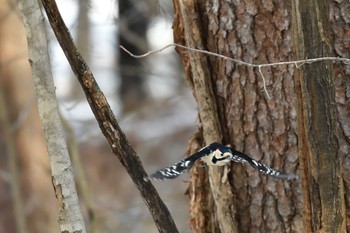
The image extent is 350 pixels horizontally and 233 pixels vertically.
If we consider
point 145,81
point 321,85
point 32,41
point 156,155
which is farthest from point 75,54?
point 145,81

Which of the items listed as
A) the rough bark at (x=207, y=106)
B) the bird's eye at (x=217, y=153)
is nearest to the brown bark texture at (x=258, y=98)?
the rough bark at (x=207, y=106)

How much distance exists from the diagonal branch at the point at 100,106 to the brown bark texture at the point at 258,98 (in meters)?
0.36

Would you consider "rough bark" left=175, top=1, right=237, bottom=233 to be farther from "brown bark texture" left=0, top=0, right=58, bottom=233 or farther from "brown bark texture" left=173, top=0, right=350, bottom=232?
"brown bark texture" left=0, top=0, right=58, bottom=233

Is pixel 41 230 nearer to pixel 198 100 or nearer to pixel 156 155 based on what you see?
pixel 156 155

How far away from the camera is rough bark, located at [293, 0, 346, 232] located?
69.7 inches

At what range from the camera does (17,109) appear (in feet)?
20.6

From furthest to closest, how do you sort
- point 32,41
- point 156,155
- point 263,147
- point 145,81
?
point 145,81 < point 156,155 < point 263,147 < point 32,41

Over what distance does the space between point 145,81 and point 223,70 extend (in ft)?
30.8

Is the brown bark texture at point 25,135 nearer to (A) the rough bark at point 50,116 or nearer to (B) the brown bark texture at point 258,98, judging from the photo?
(B) the brown bark texture at point 258,98

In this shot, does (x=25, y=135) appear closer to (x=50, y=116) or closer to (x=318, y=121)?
(x=50, y=116)

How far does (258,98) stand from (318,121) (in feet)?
1.26

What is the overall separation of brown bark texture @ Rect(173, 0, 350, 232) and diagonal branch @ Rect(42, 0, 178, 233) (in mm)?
357

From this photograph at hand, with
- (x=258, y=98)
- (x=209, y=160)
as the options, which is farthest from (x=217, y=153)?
(x=258, y=98)

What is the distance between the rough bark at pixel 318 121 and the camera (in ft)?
5.81
